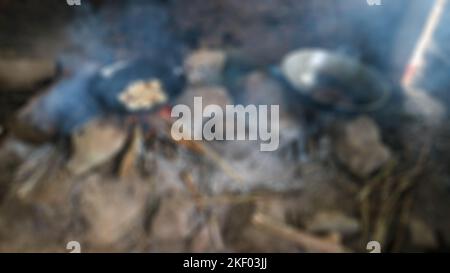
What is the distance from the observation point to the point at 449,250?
2.95 m

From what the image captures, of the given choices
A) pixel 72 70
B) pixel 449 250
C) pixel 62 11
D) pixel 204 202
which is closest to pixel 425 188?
pixel 449 250

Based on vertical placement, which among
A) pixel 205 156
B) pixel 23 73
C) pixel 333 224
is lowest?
pixel 333 224

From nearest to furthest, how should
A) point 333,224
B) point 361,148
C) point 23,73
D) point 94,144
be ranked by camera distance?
point 333,224 → point 94,144 → point 361,148 → point 23,73

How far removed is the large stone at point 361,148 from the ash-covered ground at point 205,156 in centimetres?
1

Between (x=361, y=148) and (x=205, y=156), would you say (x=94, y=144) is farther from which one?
(x=361, y=148)

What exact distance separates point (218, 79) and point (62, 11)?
2.47 meters

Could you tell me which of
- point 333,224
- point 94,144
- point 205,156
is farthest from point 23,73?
point 333,224

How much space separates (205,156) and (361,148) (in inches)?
60.9

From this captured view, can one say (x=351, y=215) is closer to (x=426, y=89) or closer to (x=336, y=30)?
(x=426, y=89)

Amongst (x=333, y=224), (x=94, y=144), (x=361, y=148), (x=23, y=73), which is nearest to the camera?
(x=333, y=224)

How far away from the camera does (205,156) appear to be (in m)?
3.39

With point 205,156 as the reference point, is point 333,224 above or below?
below

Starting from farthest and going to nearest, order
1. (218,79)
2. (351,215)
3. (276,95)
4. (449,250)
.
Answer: (218,79), (276,95), (351,215), (449,250)

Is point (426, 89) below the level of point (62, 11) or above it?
below
